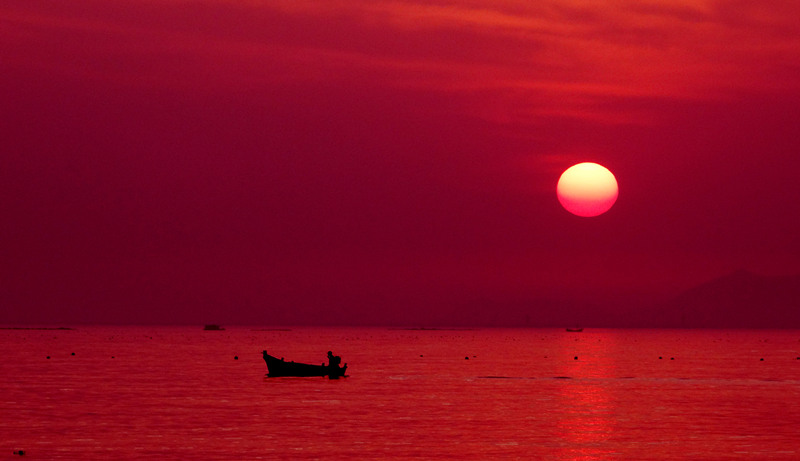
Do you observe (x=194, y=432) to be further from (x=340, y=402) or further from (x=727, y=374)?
(x=727, y=374)

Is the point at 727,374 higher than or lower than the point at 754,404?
higher

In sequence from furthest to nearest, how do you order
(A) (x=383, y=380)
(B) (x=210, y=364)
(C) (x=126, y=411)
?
1. (B) (x=210, y=364)
2. (A) (x=383, y=380)
3. (C) (x=126, y=411)

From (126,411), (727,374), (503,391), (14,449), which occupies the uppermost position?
(727,374)

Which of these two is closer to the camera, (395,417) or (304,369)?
(395,417)

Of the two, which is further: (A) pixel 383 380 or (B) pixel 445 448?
(A) pixel 383 380

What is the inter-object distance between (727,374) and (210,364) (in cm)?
6692

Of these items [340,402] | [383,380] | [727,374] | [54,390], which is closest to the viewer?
[340,402]

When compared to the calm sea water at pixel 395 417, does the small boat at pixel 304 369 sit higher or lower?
higher

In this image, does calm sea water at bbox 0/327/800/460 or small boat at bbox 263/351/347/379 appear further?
small boat at bbox 263/351/347/379

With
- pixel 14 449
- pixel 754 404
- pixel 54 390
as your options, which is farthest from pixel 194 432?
pixel 754 404

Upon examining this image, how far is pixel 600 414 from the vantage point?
69.6 metres

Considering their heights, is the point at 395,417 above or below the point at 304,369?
below

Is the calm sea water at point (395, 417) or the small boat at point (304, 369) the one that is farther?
the small boat at point (304, 369)

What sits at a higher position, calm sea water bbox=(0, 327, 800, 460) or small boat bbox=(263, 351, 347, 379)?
small boat bbox=(263, 351, 347, 379)
